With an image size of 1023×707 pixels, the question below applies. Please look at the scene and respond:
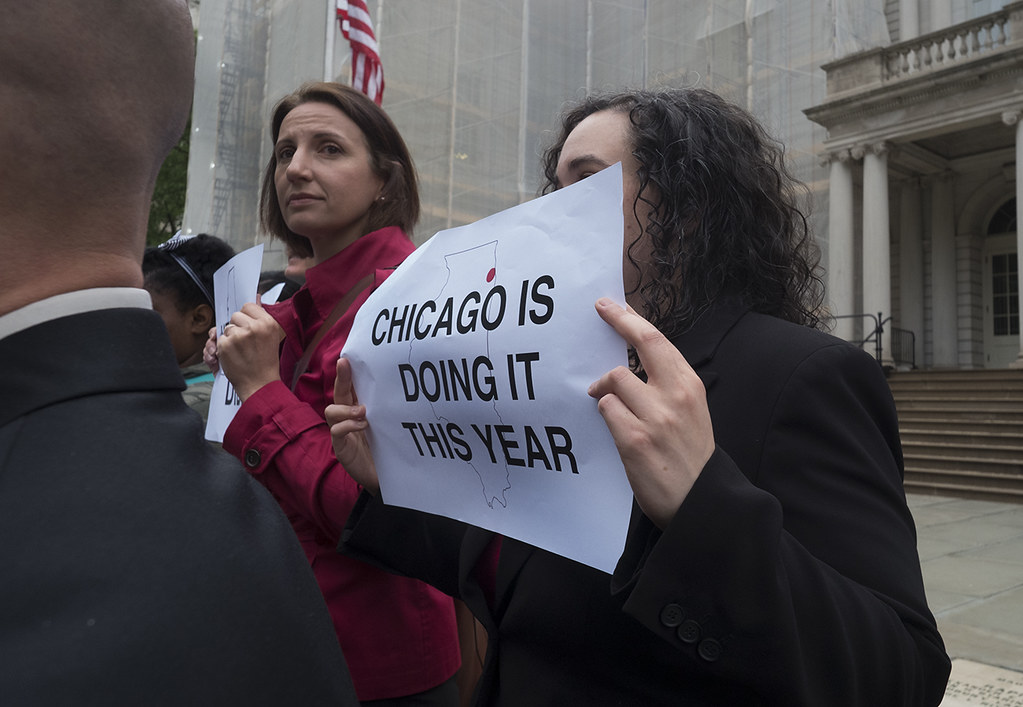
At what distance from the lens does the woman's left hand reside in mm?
1916

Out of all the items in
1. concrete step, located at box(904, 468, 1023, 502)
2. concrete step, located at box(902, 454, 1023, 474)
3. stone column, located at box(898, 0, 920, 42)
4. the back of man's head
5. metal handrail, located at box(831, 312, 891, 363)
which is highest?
stone column, located at box(898, 0, 920, 42)

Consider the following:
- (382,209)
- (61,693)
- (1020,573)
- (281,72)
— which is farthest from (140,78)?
(281,72)

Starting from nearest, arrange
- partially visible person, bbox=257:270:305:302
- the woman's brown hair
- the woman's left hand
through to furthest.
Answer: the woman's left hand, the woman's brown hair, partially visible person, bbox=257:270:305:302

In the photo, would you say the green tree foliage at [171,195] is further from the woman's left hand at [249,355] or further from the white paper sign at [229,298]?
the woman's left hand at [249,355]

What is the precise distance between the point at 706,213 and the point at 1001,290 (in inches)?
763

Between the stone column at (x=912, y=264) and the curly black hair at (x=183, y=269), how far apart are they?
1798cm

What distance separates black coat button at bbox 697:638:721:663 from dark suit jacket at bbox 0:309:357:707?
0.55 metres

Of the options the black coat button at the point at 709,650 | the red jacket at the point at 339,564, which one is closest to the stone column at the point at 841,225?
the red jacket at the point at 339,564

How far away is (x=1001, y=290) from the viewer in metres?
17.8

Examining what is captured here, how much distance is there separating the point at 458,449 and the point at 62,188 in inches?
31.8

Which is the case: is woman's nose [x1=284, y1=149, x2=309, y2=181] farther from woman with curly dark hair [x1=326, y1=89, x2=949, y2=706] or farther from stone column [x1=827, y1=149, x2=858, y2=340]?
stone column [x1=827, y1=149, x2=858, y2=340]

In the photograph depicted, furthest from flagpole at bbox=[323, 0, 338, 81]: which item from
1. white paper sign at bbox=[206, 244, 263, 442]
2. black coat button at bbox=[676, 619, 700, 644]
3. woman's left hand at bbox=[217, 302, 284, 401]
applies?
black coat button at bbox=[676, 619, 700, 644]

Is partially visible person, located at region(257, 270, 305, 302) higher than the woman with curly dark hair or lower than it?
higher

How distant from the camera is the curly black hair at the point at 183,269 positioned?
3.26 meters
